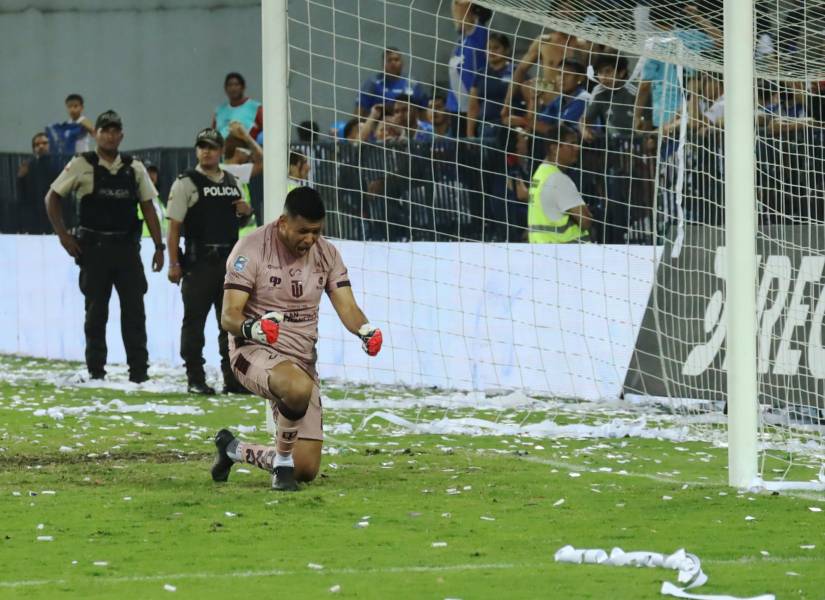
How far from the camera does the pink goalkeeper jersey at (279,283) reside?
344 inches

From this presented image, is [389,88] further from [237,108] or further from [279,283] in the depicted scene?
[279,283]

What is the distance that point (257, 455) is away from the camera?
28.6 ft

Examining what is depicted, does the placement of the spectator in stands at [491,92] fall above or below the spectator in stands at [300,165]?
Answer: above

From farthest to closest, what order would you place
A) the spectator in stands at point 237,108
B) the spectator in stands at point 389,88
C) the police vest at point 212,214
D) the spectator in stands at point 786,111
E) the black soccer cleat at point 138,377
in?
the spectator in stands at point 237,108, the spectator in stands at point 389,88, the black soccer cleat at point 138,377, the police vest at point 212,214, the spectator in stands at point 786,111

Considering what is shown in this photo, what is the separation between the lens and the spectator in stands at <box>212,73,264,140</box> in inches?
758

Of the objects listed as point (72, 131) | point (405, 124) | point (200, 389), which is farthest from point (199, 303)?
point (72, 131)

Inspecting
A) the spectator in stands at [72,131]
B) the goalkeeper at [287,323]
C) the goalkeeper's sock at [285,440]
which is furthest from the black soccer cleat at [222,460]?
the spectator in stands at [72,131]

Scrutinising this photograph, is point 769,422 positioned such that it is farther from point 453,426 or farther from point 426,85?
point 426,85

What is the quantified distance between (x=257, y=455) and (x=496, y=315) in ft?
20.0

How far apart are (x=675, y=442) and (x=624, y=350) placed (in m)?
2.76

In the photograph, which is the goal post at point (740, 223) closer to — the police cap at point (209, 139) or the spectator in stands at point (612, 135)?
the spectator in stands at point (612, 135)

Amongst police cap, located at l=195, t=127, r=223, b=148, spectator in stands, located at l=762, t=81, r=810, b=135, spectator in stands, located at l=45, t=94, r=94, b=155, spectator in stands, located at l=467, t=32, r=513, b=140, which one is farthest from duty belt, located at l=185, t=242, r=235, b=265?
spectator in stands, located at l=45, t=94, r=94, b=155

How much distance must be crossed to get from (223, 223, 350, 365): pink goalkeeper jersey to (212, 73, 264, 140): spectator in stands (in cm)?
1038

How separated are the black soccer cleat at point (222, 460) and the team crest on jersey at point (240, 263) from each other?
2.80 feet
